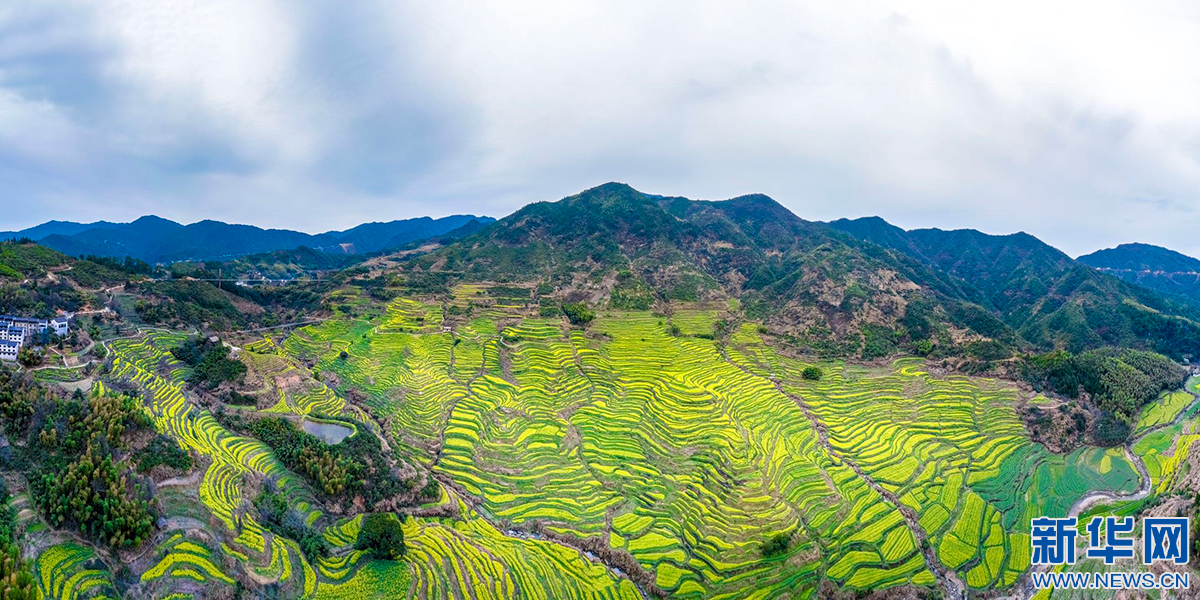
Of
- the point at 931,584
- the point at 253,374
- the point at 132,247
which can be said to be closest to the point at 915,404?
the point at 931,584

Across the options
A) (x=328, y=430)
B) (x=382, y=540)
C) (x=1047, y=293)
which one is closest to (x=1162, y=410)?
(x=1047, y=293)

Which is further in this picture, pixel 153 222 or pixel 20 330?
pixel 153 222

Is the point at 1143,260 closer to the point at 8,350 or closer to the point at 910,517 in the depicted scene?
the point at 910,517

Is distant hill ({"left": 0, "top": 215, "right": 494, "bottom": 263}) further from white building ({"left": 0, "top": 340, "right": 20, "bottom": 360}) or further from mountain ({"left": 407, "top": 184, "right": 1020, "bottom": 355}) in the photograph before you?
white building ({"left": 0, "top": 340, "right": 20, "bottom": 360})

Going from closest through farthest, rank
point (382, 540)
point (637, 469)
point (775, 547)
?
1. point (382, 540)
2. point (775, 547)
3. point (637, 469)

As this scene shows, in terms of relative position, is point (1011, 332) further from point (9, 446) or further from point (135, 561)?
point (9, 446)

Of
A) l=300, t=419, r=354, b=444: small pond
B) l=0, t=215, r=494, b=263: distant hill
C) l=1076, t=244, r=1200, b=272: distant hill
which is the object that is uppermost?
l=0, t=215, r=494, b=263: distant hill

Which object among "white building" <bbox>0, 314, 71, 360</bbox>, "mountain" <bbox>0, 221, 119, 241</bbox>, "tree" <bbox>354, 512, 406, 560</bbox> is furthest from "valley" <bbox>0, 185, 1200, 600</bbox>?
"mountain" <bbox>0, 221, 119, 241</bbox>
